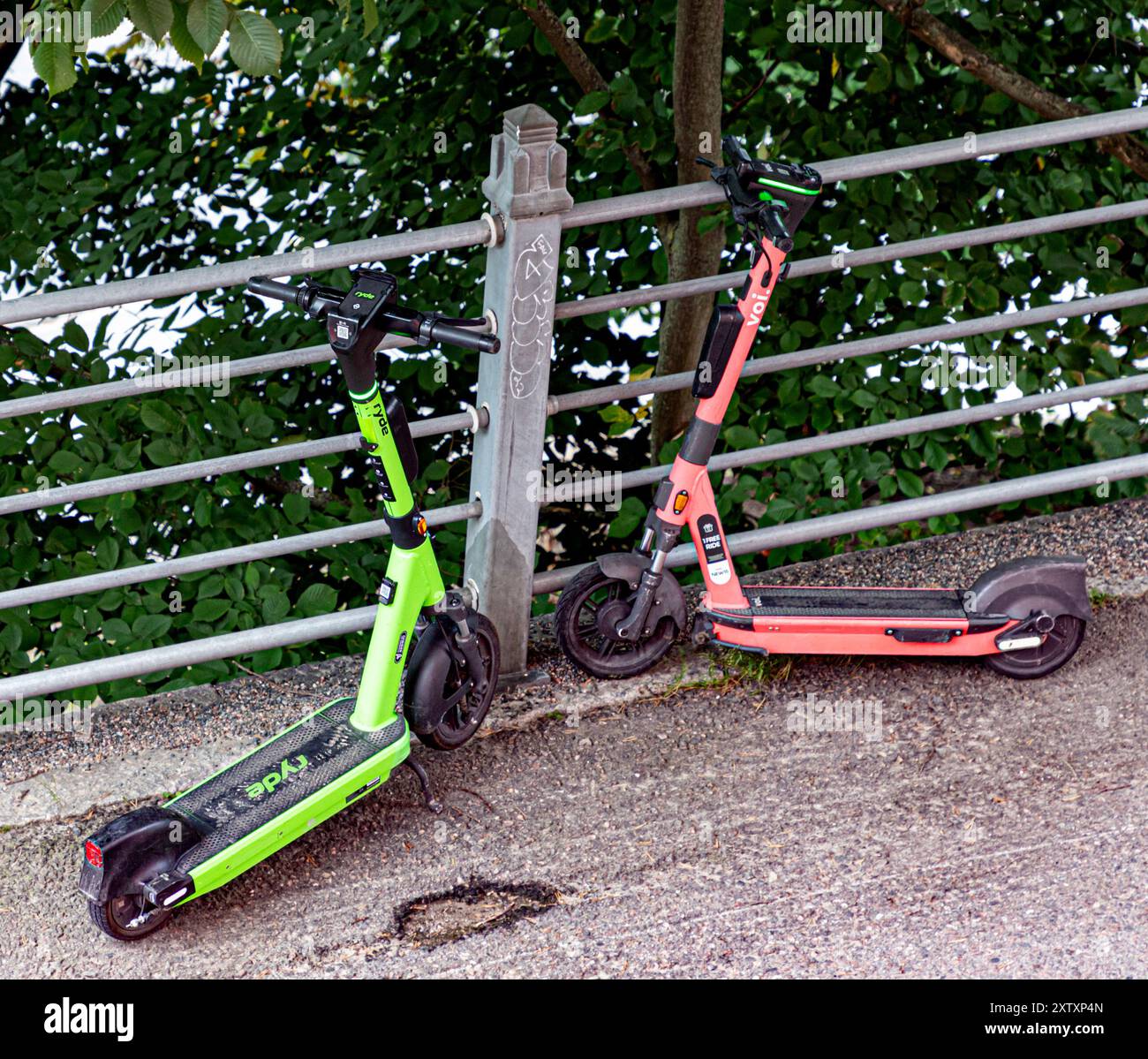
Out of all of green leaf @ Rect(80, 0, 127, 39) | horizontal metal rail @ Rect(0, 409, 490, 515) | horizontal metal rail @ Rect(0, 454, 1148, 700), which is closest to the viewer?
green leaf @ Rect(80, 0, 127, 39)

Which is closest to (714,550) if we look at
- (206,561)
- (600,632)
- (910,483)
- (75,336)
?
(600,632)

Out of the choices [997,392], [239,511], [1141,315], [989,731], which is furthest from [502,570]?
[1141,315]

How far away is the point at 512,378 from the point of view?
363 centimetres

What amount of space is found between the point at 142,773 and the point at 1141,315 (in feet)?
11.3

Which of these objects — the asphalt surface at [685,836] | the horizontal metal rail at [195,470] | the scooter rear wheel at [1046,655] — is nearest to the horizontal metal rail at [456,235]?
the horizontal metal rail at [195,470]

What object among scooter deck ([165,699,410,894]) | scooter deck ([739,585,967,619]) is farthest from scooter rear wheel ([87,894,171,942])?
scooter deck ([739,585,967,619])

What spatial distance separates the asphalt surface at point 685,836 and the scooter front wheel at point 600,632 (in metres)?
0.08

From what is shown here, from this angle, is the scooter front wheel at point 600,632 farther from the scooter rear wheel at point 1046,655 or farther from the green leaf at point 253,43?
the green leaf at point 253,43

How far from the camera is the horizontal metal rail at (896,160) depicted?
356 cm

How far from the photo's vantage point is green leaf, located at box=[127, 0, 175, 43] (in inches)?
103

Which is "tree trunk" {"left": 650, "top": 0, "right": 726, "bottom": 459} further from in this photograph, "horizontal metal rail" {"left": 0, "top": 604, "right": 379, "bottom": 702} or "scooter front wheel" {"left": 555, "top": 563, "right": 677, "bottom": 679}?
"horizontal metal rail" {"left": 0, "top": 604, "right": 379, "bottom": 702}

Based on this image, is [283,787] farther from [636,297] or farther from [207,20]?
[207,20]

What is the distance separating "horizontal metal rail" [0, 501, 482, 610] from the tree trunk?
1.29 metres

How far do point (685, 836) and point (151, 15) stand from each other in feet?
7.02
